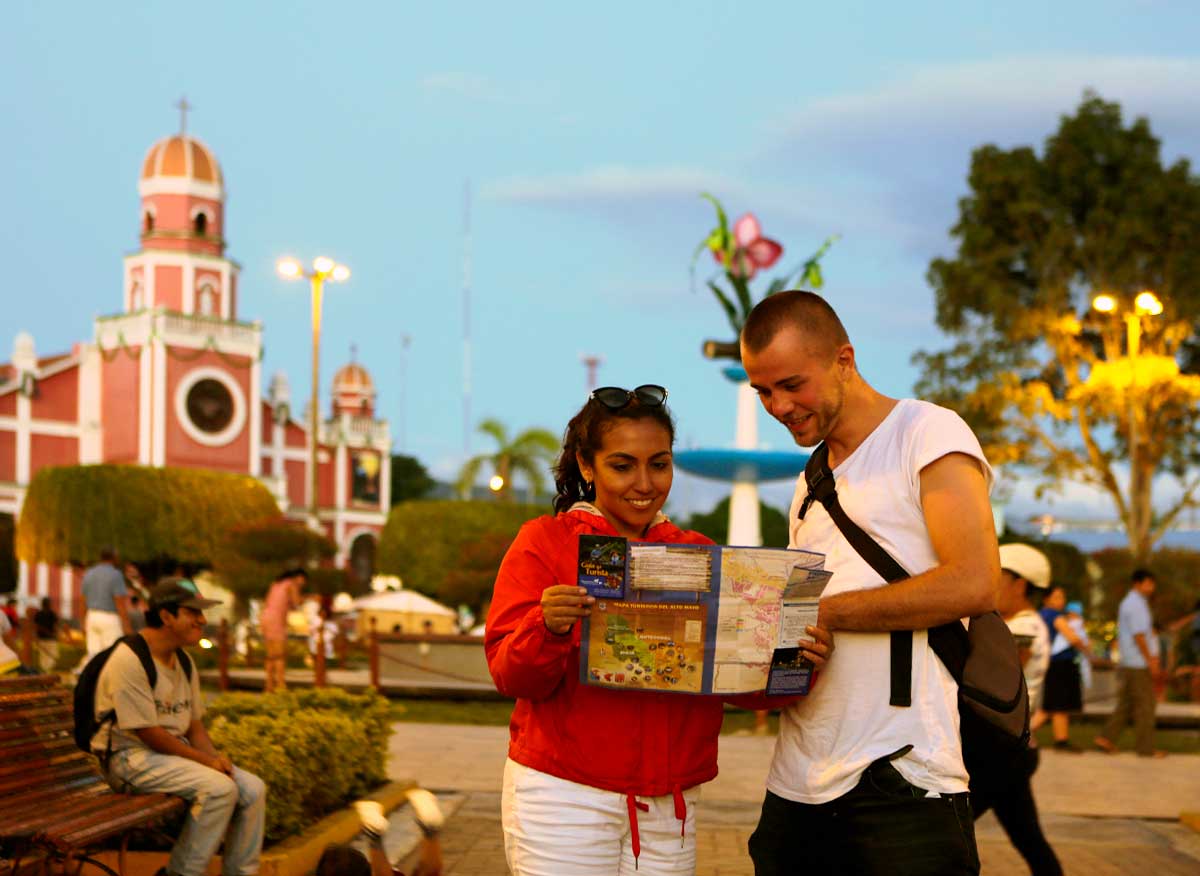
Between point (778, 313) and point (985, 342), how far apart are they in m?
41.0

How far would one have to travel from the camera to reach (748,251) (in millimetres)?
27422

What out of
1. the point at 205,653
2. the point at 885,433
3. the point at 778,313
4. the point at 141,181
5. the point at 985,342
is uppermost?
the point at 141,181

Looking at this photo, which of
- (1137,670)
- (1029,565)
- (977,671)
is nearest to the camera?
(977,671)

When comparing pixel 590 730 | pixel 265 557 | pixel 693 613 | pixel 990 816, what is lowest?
pixel 990 816

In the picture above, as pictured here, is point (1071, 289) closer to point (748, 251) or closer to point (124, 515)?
point (748, 251)

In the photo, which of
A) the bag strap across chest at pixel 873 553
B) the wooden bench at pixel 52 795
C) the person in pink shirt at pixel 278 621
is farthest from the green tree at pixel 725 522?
the bag strap across chest at pixel 873 553

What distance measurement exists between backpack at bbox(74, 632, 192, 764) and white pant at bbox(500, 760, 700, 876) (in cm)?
367

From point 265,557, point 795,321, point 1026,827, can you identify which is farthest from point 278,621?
point 265,557

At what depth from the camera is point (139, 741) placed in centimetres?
684

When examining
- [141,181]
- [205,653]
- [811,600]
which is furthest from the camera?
[141,181]

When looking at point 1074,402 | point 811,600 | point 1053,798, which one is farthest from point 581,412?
point 1074,402

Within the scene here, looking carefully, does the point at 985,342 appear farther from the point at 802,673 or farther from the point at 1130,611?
the point at 802,673

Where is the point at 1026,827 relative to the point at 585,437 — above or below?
below

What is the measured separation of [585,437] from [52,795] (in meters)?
3.87
